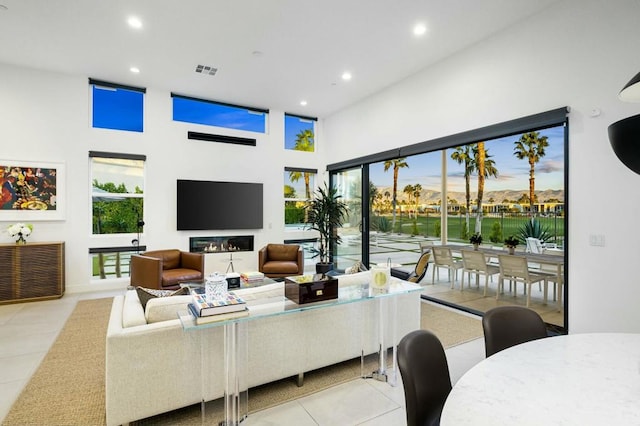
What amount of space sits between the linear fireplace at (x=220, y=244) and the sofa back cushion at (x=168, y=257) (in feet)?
3.14

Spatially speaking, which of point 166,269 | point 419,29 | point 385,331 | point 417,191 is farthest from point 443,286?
point 166,269

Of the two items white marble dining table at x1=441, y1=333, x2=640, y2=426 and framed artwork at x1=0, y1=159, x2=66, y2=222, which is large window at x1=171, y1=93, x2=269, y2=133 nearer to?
framed artwork at x1=0, y1=159, x2=66, y2=222

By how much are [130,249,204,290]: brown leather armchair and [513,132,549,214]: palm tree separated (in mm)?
6393

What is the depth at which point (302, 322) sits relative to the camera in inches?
104

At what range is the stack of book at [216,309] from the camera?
6.46 ft

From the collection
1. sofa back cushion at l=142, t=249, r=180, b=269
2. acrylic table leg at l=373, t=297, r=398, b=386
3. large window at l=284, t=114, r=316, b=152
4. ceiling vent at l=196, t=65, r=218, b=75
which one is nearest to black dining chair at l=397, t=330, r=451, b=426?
acrylic table leg at l=373, t=297, r=398, b=386

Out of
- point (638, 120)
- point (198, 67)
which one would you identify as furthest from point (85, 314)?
point (638, 120)

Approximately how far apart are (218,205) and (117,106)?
8.15 feet

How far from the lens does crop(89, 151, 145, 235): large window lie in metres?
5.83

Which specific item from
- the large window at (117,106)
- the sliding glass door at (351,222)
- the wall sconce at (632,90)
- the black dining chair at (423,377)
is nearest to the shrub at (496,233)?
the sliding glass door at (351,222)

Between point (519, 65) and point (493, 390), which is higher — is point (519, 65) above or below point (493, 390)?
above

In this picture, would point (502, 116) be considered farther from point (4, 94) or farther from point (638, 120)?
point (4, 94)

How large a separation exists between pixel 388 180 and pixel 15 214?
6832 millimetres

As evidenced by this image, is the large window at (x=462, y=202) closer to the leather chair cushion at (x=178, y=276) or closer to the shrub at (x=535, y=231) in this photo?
the shrub at (x=535, y=231)
